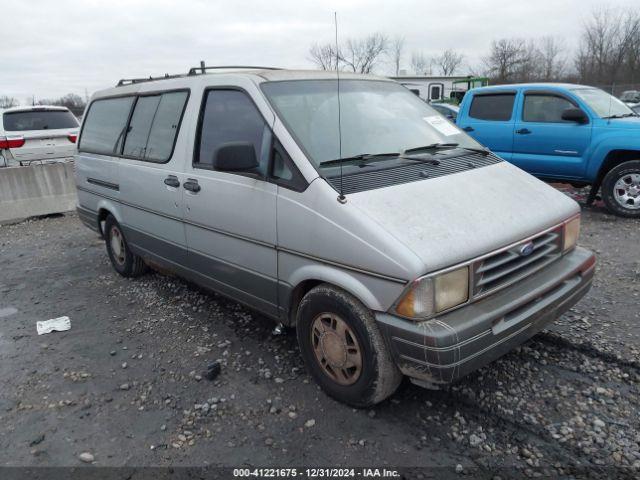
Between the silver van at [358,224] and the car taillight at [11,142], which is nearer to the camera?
the silver van at [358,224]

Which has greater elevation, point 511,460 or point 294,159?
point 294,159

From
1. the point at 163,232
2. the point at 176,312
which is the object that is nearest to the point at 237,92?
the point at 163,232

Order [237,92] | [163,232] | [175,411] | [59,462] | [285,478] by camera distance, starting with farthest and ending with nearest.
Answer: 1. [163,232]
2. [237,92]
3. [175,411]
4. [59,462]
5. [285,478]

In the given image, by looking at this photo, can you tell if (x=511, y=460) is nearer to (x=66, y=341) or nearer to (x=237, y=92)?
(x=237, y=92)

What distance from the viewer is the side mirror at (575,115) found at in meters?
6.93

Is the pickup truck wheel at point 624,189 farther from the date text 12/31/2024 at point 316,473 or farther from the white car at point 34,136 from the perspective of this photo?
the white car at point 34,136

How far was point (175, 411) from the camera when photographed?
9.88 feet

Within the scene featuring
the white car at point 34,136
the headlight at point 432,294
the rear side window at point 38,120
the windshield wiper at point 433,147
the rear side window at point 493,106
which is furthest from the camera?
the rear side window at point 38,120

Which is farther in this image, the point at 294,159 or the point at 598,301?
the point at 598,301

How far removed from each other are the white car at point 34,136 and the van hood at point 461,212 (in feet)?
26.6

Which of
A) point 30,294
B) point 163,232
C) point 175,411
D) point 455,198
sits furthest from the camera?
point 30,294

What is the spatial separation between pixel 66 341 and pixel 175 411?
1555mm

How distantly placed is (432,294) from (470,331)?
0.27 meters

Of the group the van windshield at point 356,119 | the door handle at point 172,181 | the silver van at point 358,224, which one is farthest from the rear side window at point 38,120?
the van windshield at point 356,119
